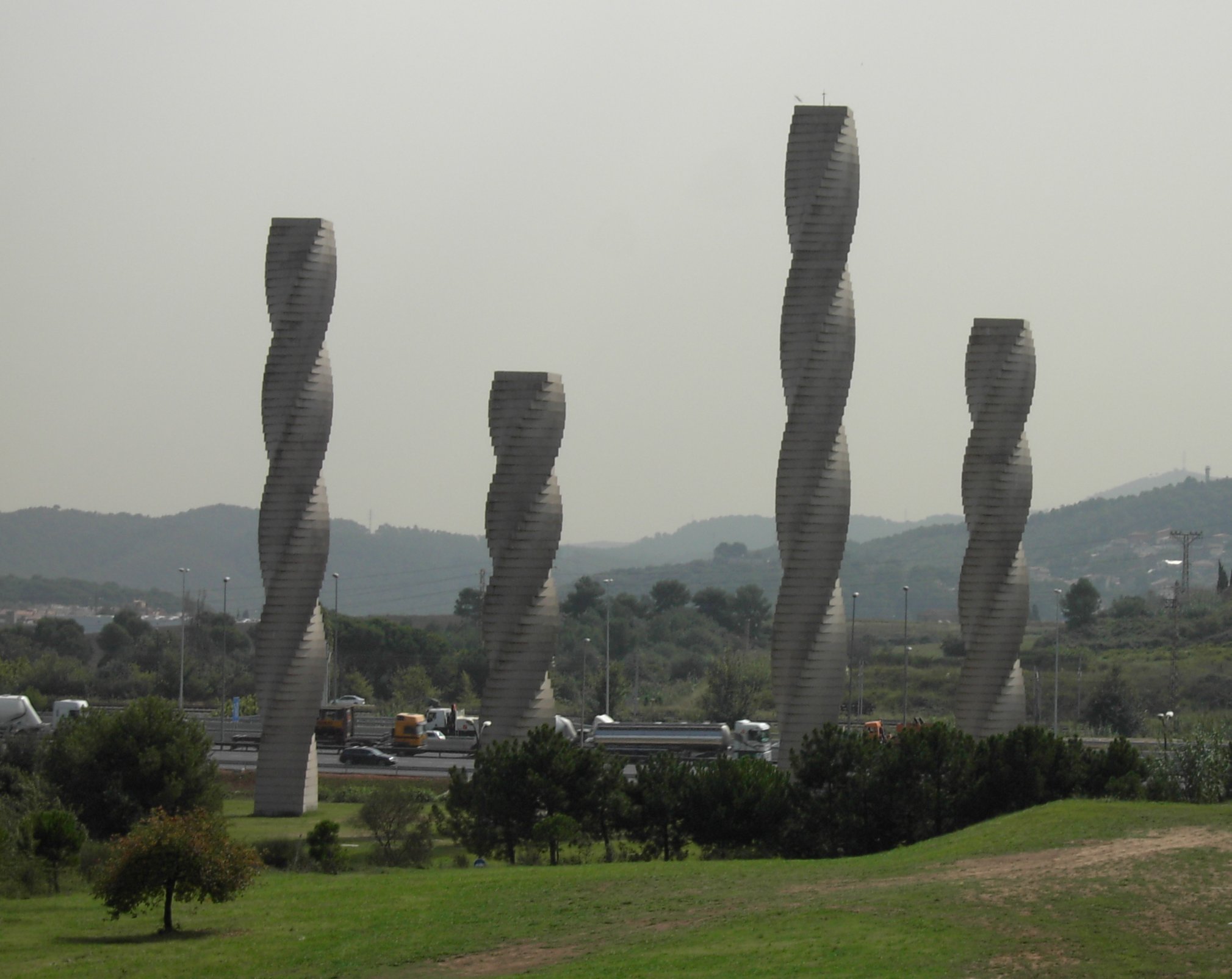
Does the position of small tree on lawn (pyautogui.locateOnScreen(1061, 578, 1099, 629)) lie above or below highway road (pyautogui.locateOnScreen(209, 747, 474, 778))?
above

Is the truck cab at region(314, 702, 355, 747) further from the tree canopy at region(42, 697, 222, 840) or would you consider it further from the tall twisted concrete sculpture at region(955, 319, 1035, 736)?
the tall twisted concrete sculpture at region(955, 319, 1035, 736)

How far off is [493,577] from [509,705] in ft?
11.6

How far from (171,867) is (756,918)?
10.4 metres

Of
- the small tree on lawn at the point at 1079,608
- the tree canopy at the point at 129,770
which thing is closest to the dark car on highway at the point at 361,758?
the tree canopy at the point at 129,770

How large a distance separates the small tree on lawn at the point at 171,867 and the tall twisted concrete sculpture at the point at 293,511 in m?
17.3

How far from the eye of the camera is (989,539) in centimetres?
5056

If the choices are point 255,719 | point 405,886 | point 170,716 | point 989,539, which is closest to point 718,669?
point 255,719

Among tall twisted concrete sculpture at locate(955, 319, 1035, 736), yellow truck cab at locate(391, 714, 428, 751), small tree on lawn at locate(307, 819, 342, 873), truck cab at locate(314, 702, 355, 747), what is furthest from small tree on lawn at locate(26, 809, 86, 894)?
truck cab at locate(314, 702, 355, 747)

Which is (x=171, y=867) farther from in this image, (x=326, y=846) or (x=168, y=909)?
(x=326, y=846)

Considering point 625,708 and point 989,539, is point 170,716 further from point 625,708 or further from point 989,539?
point 625,708

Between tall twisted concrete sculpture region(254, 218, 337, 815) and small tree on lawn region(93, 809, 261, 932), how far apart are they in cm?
1728

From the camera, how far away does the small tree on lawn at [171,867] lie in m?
32.2

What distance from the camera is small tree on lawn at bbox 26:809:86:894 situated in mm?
38500

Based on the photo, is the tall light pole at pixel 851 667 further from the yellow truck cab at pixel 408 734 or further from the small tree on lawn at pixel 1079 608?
the yellow truck cab at pixel 408 734
